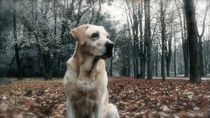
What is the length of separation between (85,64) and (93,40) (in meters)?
0.34

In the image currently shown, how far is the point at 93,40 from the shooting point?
540 cm

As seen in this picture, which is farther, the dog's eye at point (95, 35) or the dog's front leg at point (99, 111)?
the dog's eye at point (95, 35)

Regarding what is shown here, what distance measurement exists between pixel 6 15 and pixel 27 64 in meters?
11.0

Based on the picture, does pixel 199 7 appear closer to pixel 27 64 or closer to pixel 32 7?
pixel 32 7

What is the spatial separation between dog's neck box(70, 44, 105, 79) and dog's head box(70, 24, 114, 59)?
109mm

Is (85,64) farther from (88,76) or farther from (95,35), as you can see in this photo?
(95,35)

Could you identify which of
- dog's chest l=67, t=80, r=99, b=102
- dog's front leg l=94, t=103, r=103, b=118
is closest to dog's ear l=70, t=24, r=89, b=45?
dog's chest l=67, t=80, r=99, b=102

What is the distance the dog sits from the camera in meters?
5.26

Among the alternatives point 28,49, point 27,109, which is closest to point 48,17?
point 28,49

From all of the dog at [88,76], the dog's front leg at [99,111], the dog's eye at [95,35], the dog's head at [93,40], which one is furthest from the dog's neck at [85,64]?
the dog's front leg at [99,111]

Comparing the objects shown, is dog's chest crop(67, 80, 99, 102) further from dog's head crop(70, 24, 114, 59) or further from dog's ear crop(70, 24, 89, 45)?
dog's ear crop(70, 24, 89, 45)

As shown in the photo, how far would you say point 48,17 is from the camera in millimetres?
47844

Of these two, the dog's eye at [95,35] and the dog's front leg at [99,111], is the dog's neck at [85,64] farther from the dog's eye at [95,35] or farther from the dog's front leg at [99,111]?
the dog's front leg at [99,111]

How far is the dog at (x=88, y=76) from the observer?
526 cm
